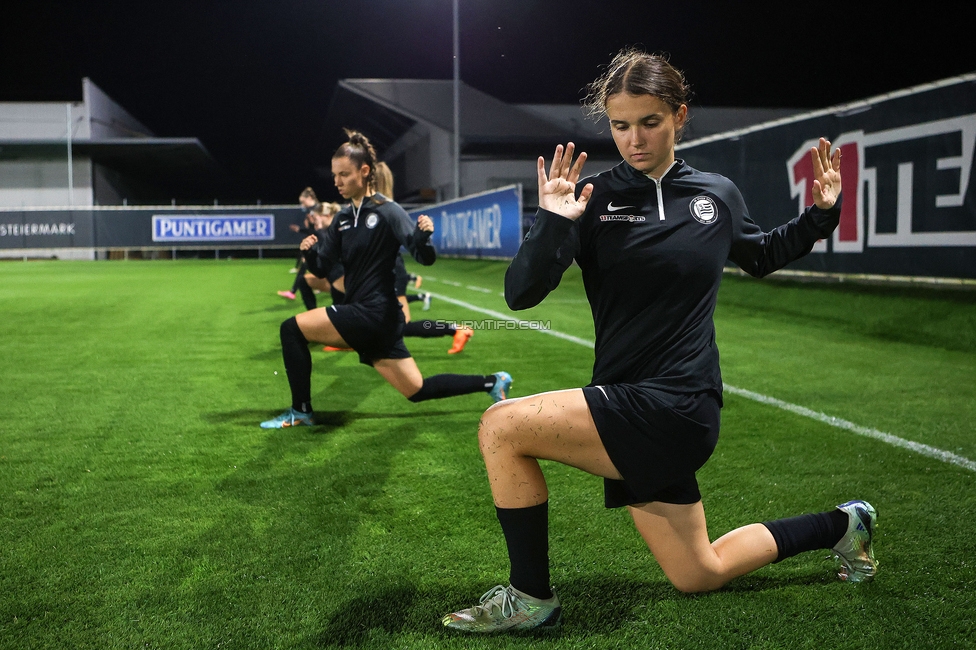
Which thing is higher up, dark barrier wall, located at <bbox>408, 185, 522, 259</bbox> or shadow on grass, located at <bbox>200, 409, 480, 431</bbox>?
dark barrier wall, located at <bbox>408, 185, 522, 259</bbox>

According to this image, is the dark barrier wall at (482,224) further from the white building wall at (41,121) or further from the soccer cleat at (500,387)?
the white building wall at (41,121)

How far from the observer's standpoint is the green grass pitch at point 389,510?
2529 millimetres

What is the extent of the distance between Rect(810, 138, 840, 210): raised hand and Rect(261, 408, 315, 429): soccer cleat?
3.61m

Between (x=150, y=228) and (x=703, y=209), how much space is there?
3537cm

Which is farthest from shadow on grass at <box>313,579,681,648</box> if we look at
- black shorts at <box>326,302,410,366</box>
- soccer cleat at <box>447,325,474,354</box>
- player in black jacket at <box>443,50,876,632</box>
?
soccer cleat at <box>447,325,474,354</box>

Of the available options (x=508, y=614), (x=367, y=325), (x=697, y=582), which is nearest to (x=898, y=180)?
(x=367, y=325)

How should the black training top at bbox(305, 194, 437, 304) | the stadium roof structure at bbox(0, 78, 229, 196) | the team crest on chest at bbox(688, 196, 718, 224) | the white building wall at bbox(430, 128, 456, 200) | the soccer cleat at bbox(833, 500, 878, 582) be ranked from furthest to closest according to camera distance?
the white building wall at bbox(430, 128, 456, 200)
the stadium roof structure at bbox(0, 78, 229, 196)
the black training top at bbox(305, 194, 437, 304)
the soccer cleat at bbox(833, 500, 878, 582)
the team crest on chest at bbox(688, 196, 718, 224)

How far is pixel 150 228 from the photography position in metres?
34.2

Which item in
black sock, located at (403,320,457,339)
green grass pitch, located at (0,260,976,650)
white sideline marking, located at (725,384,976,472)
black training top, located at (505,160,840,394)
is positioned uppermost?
black training top, located at (505,160,840,394)

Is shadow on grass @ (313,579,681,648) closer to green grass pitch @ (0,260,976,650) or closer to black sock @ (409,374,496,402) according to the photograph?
green grass pitch @ (0,260,976,650)

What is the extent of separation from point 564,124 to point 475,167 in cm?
625

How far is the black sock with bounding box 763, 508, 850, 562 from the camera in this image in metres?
2.62

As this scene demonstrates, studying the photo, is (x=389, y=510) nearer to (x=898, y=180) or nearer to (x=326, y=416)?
(x=326, y=416)

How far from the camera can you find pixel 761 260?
2.52 meters
